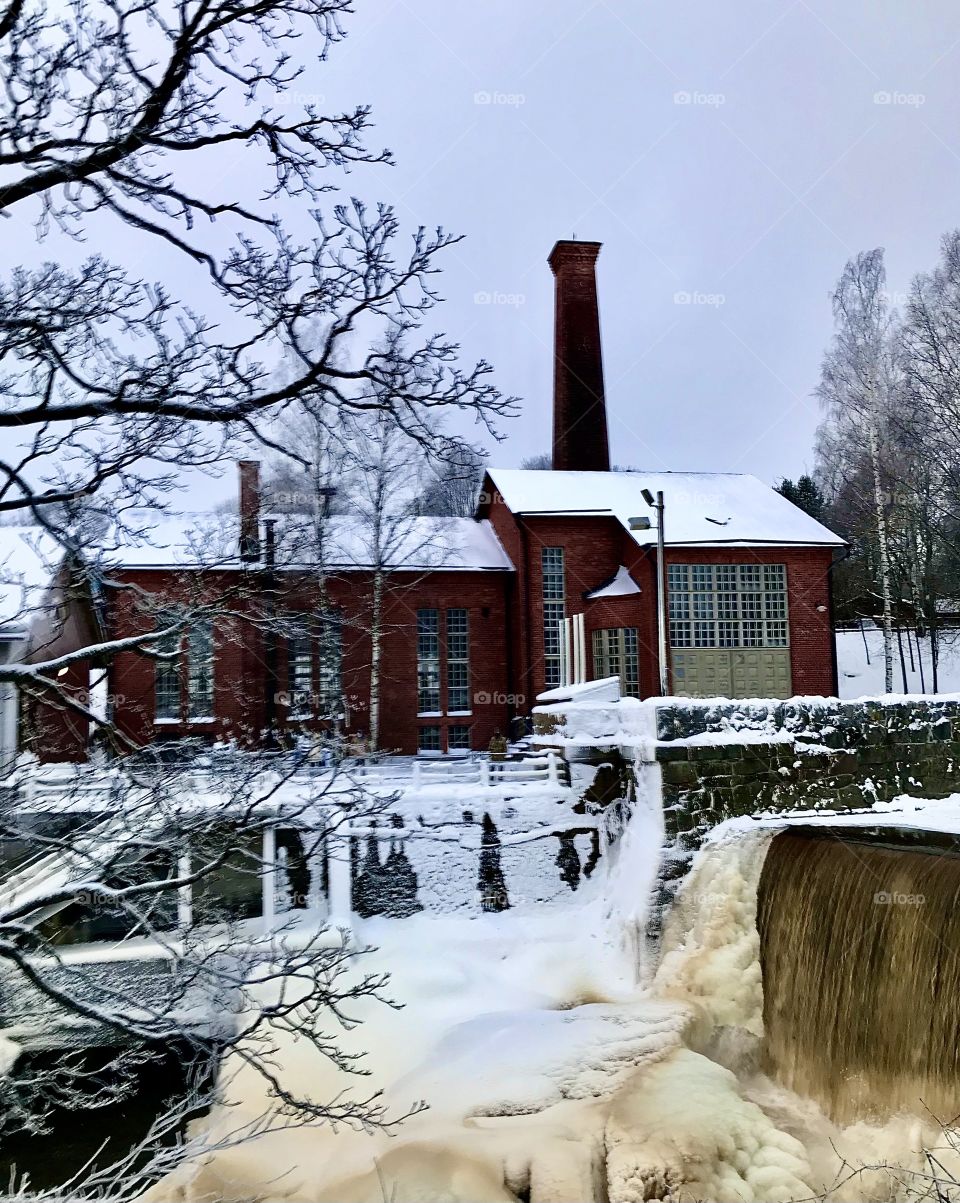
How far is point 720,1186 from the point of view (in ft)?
26.6

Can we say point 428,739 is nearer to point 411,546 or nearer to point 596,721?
point 411,546

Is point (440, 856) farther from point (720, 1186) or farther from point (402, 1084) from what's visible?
point (720, 1186)

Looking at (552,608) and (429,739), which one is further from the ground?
(552,608)

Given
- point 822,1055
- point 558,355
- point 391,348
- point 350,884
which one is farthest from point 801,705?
point 558,355

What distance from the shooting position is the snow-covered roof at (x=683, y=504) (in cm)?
2303

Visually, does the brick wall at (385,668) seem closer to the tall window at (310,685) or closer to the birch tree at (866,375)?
the tall window at (310,685)

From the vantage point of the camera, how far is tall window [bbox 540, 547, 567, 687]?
23.4m

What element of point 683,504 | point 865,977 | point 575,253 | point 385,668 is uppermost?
point 575,253

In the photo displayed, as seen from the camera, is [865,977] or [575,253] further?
[575,253]

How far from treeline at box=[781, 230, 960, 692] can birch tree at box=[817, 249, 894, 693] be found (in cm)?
3
